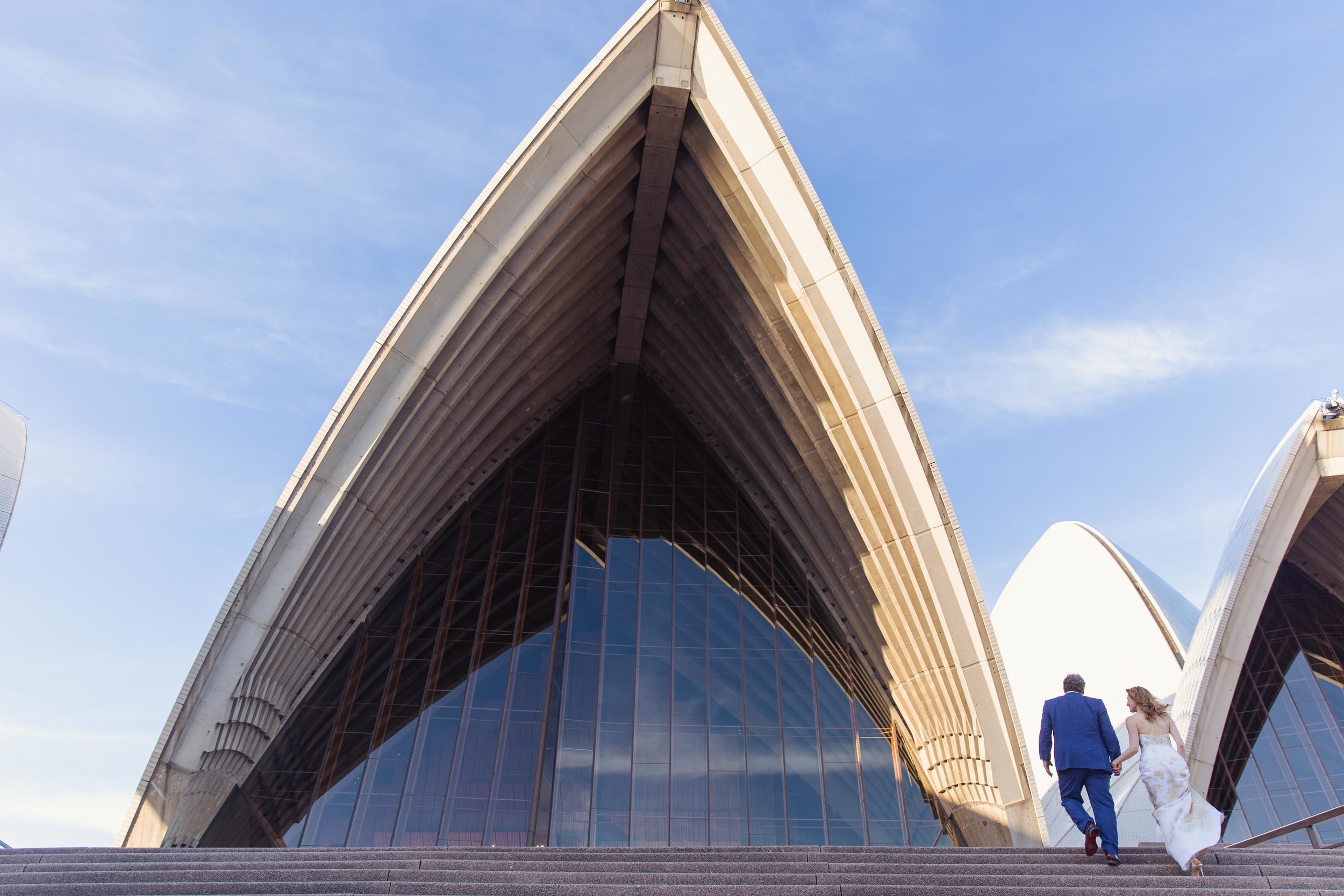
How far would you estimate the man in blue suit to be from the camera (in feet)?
22.7

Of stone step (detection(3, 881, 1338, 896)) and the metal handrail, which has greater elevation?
the metal handrail

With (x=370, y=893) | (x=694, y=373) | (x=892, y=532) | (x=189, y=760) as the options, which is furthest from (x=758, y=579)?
(x=370, y=893)

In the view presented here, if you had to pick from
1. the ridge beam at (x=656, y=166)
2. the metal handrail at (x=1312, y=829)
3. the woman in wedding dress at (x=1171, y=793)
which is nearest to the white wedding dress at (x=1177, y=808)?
the woman in wedding dress at (x=1171, y=793)

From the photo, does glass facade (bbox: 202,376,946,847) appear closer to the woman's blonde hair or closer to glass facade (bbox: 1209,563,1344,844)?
glass facade (bbox: 1209,563,1344,844)

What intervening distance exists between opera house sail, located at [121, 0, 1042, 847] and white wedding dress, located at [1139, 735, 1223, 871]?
7330 mm

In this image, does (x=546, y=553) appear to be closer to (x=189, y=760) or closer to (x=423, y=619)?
(x=423, y=619)

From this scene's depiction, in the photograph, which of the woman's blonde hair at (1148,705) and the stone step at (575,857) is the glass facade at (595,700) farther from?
the woman's blonde hair at (1148,705)

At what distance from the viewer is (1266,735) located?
18734 mm

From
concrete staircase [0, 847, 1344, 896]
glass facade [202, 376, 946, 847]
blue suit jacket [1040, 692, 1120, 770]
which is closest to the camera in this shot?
concrete staircase [0, 847, 1344, 896]

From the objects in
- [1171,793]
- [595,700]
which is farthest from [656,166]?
[1171,793]

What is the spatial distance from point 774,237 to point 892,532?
5044 millimetres

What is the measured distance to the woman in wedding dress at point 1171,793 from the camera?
21.1 ft

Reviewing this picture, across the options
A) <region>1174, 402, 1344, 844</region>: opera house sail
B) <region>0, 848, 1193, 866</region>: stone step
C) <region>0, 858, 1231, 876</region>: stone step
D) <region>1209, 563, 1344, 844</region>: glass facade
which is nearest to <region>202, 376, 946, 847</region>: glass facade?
<region>0, 848, 1193, 866</region>: stone step

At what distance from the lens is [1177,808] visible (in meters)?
6.55
